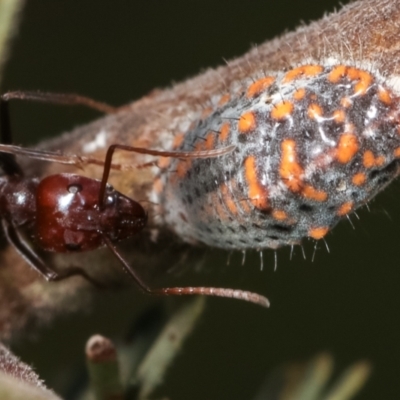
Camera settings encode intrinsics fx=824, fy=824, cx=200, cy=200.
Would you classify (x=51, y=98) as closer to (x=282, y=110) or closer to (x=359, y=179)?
(x=282, y=110)

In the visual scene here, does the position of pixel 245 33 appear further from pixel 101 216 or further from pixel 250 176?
pixel 250 176

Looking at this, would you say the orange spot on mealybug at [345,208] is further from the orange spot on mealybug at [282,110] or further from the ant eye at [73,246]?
the ant eye at [73,246]

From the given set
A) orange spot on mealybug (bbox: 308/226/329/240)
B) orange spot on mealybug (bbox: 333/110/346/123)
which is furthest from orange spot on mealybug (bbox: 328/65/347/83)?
orange spot on mealybug (bbox: 308/226/329/240)

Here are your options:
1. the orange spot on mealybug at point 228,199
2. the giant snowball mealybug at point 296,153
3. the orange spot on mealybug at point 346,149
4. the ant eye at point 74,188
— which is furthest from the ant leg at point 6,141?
the orange spot on mealybug at point 346,149

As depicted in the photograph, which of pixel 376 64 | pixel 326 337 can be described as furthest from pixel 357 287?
pixel 376 64

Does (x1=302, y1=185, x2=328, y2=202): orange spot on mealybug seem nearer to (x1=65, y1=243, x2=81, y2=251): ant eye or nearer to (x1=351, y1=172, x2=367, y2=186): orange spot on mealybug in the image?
(x1=351, y1=172, x2=367, y2=186): orange spot on mealybug
